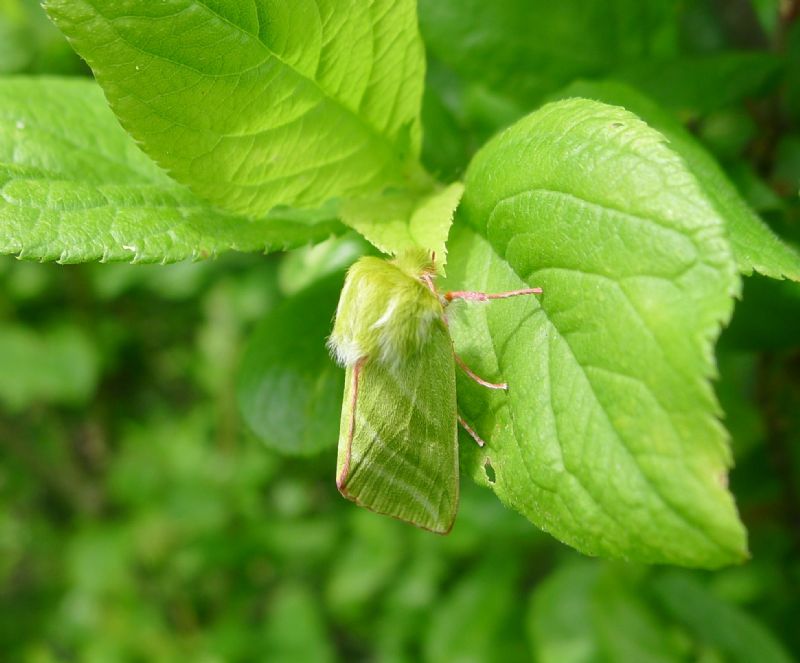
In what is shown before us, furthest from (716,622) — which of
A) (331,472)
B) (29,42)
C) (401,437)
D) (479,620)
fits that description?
(29,42)

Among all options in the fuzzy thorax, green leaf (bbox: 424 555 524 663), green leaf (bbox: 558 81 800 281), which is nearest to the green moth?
the fuzzy thorax

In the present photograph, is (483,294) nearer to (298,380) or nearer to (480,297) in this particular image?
(480,297)

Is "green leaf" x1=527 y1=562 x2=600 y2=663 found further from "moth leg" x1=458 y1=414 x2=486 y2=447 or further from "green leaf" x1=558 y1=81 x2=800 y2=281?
"green leaf" x1=558 y1=81 x2=800 y2=281

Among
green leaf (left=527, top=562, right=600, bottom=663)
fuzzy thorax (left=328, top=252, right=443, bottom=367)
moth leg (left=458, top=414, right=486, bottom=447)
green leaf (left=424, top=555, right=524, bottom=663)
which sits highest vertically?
fuzzy thorax (left=328, top=252, right=443, bottom=367)

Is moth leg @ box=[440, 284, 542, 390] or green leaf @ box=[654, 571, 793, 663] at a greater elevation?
moth leg @ box=[440, 284, 542, 390]

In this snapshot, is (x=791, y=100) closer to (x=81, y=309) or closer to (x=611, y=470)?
(x=611, y=470)

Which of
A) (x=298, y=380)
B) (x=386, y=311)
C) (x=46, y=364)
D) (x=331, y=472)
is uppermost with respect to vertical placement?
(x=386, y=311)
